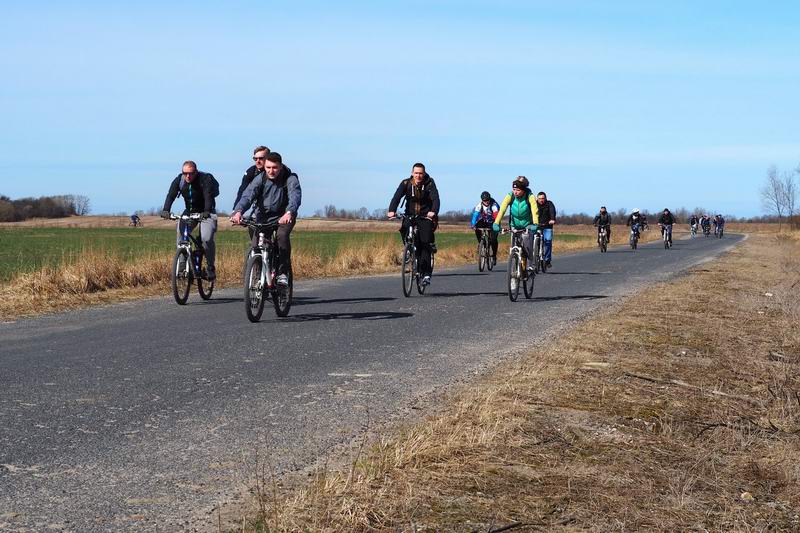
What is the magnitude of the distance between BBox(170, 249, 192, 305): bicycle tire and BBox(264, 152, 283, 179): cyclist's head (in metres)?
2.50

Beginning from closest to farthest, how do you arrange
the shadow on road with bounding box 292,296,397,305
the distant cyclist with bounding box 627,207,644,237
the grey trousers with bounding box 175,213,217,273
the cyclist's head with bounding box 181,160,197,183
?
the cyclist's head with bounding box 181,160,197,183
the grey trousers with bounding box 175,213,217,273
the shadow on road with bounding box 292,296,397,305
the distant cyclist with bounding box 627,207,644,237

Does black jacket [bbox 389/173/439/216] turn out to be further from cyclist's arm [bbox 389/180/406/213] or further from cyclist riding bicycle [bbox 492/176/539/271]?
cyclist riding bicycle [bbox 492/176/539/271]

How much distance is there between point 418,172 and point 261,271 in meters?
4.03

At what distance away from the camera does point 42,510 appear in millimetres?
3990

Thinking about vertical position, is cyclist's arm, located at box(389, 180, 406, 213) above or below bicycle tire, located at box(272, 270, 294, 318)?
above

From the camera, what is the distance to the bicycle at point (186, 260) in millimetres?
13469

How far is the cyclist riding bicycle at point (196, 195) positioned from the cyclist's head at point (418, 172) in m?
3.05

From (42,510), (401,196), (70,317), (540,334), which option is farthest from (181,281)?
(42,510)

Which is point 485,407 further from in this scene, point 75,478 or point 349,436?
point 75,478

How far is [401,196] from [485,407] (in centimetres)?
939

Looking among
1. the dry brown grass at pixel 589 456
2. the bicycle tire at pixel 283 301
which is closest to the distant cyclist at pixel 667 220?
the bicycle tire at pixel 283 301

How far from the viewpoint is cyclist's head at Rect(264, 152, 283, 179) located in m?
11.5

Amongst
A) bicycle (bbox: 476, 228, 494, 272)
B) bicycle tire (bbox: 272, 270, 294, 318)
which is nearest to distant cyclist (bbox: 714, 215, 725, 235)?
bicycle (bbox: 476, 228, 494, 272)

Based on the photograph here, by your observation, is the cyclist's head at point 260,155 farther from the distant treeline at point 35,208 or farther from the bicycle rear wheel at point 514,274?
the distant treeline at point 35,208
